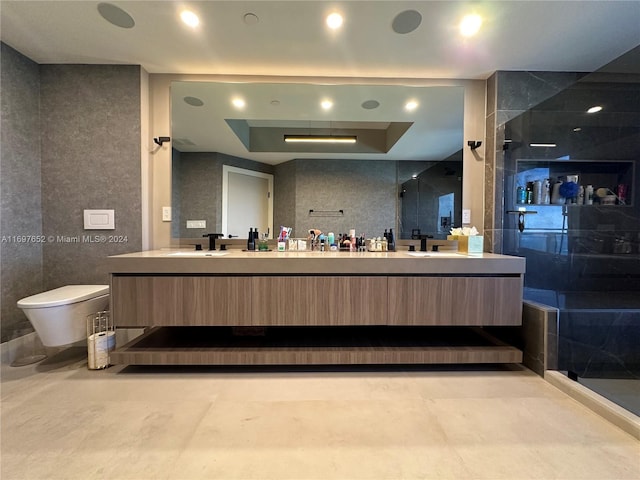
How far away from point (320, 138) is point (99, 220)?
6.30 ft

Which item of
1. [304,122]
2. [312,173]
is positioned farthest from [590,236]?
[304,122]

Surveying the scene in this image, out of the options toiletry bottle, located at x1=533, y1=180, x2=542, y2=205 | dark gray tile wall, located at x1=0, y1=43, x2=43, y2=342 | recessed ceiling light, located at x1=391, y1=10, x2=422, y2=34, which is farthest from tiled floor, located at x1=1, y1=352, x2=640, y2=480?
recessed ceiling light, located at x1=391, y1=10, x2=422, y2=34

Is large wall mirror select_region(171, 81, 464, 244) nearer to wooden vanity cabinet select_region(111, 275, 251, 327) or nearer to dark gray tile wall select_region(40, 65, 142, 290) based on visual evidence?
dark gray tile wall select_region(40, 65, 142, 290)

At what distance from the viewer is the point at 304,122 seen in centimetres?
228

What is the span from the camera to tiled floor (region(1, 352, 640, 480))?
105 centimetres

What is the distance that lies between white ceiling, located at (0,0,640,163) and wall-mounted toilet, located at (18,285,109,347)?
1445 mm

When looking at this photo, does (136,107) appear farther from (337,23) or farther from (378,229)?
(378,229)

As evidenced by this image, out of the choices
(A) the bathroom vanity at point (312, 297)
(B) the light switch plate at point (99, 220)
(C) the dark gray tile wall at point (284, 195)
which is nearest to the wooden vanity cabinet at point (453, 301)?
(A) the bathroom vanity at point (312, 297)

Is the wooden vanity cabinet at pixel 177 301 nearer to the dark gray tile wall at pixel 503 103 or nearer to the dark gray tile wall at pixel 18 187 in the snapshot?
the dark gray tile wall at pixel 18 187

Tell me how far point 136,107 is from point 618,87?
3.77 metres

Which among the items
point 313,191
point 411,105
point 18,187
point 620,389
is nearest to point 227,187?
point 313,191

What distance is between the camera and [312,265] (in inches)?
65.2

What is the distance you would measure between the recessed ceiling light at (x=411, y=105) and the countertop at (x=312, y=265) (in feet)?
4.50

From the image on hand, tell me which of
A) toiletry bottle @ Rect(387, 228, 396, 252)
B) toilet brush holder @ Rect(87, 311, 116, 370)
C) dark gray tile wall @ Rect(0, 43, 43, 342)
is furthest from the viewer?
toiletry bottle @ Rect(387, 228, 396, 252)
